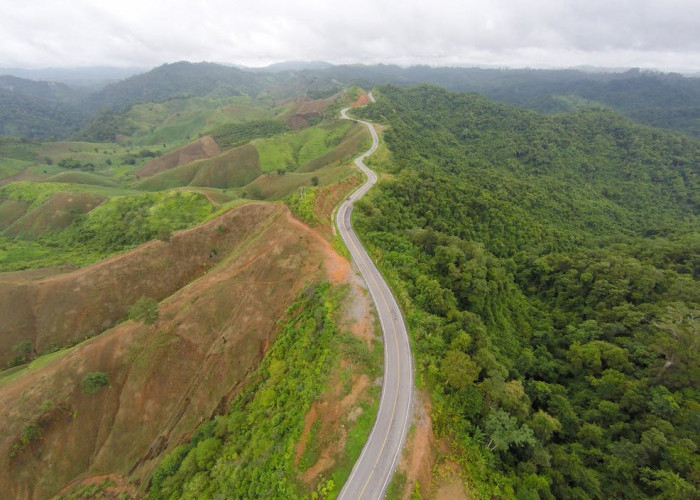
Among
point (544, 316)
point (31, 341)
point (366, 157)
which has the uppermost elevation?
point (366, 157)

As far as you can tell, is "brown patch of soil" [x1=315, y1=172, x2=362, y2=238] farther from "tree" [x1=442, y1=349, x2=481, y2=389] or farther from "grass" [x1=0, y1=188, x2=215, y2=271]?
"grass" [x1=0, y1=188, x2=215, y2=271]

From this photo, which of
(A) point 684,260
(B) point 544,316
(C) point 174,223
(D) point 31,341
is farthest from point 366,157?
(D) point 31,341

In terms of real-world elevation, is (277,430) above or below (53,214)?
below

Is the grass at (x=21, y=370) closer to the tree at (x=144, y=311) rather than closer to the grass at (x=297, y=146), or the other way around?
the tree at (x=144, y=311)

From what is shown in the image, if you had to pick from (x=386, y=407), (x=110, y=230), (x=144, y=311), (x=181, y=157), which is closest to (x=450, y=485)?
(x=386, y=407)

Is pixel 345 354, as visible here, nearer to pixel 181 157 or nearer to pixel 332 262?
pixel 332 262

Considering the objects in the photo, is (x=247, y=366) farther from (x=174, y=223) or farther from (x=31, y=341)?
(x=174, y=223)

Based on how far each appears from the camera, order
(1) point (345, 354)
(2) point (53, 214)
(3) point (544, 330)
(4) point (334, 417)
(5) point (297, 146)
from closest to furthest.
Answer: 1. (4) point (334, 417)
2. (1) point (345, 354)
3. (3) point (544, 330)
4. (2) point (53, 214)
5. (5) point (297, 146)
